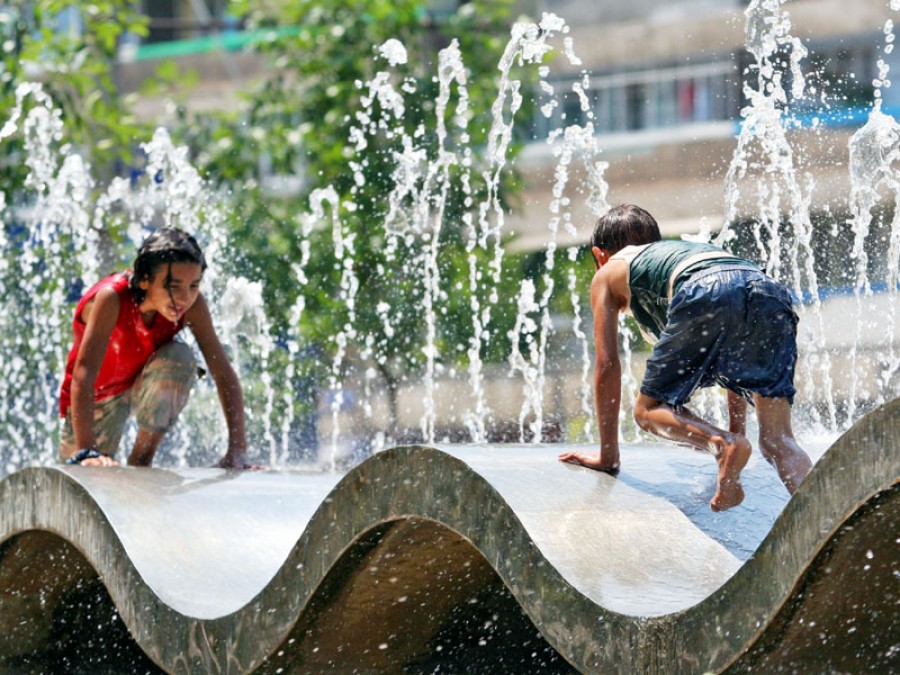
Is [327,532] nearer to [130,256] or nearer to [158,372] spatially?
[158,372]

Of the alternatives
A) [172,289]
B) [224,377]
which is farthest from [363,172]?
[172,289]

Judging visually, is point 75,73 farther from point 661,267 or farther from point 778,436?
point 778,436

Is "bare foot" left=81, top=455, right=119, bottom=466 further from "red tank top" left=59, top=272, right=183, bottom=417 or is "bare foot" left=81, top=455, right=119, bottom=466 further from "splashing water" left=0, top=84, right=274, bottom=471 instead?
"splashing water" left=0, top=84, right=274, bottom=471

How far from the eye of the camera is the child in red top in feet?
17.2

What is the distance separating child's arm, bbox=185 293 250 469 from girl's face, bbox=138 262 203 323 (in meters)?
0.17

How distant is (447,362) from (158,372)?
251 inches

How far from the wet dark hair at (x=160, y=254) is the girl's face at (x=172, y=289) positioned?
14 millimetres

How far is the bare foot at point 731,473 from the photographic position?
376 centimetres

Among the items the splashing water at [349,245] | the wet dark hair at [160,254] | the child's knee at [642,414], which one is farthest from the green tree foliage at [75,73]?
the child's knee at [642,414]

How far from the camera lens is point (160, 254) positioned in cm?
521

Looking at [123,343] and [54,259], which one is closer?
[123,343]

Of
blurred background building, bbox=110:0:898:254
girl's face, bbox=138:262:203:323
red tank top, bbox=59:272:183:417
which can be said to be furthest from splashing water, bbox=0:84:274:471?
girl's face, bbox=138:262:203:323

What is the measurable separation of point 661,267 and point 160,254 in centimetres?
187

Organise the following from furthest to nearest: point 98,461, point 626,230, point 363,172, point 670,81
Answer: point 670,81
point 363,172
point 98,461
point 626,230
